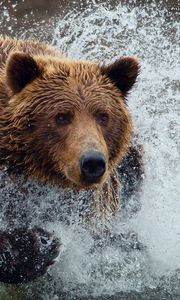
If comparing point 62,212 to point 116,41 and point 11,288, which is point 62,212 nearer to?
point 11,288

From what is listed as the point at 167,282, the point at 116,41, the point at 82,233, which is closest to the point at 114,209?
the point at 82,233

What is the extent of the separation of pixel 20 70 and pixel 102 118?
67 cm

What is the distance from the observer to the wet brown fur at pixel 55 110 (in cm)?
575

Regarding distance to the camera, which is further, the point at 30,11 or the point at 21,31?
the point at 30,11

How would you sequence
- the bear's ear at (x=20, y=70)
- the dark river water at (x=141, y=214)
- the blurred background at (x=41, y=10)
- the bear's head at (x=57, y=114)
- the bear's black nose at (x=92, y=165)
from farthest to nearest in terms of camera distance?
the blurred background at (x=41, y=10) < the dark river water at (x=141, y=214) < the bear's ear at (x=20, y=70) < the bear's head at (x=57, y=114) < the bear's black nose at (x=92, y=165)

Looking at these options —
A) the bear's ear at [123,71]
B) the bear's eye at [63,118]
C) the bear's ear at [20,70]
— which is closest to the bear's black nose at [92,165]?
the bear's eye at [63,118]

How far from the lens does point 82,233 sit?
6.53 meters

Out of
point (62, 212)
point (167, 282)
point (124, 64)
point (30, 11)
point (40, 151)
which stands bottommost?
point (30, 11)

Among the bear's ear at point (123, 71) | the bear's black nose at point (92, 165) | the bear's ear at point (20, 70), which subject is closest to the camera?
the bear's black nose at point (92, 165)

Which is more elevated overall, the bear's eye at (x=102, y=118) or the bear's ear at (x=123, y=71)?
the bear's ear at (x=123, y=71)

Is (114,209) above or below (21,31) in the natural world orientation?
above

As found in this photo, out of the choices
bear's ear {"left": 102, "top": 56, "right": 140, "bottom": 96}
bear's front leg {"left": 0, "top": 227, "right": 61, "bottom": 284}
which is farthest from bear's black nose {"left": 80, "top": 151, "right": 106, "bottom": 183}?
bear's ear {"left": 102, "top": 56, "right": 140, "bottom": 96}

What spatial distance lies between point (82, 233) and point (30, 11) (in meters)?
8.63

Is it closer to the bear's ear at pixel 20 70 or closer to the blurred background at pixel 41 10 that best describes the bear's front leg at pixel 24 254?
the bear's ear at pixel 20 70
